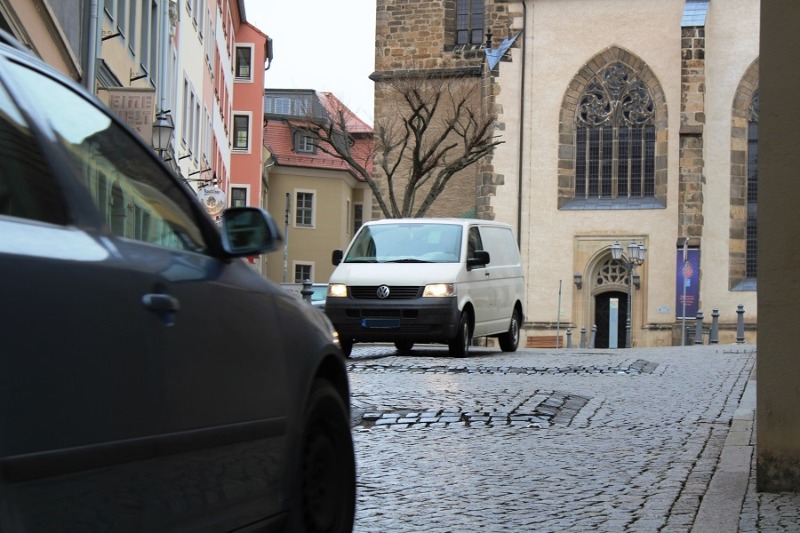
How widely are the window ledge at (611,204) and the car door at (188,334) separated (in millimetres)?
38754

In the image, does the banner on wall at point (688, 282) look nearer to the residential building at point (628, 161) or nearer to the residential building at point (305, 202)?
the residential building at point (628, 161)

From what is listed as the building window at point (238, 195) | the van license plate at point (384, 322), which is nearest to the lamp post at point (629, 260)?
the building window at point (238, 195)

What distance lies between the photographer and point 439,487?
7227mm

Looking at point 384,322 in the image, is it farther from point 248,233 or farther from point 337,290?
point 248,233

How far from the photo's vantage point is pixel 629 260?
130ft

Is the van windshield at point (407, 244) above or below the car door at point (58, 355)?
above

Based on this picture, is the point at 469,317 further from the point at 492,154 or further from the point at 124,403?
the point at 492,154

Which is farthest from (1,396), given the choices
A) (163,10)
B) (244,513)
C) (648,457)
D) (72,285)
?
(163,10)

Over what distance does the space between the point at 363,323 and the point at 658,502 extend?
427 inches

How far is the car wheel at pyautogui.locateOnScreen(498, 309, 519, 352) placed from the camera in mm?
20594

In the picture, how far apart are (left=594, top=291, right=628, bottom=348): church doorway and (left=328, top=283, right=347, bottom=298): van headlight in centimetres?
2611

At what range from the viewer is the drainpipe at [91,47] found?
1855 centimetres

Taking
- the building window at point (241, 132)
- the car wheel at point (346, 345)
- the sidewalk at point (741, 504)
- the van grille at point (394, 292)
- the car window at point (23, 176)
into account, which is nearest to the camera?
the car window at point (23, 176)

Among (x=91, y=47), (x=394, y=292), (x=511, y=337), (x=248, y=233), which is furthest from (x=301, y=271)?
(x=248, y=233)
